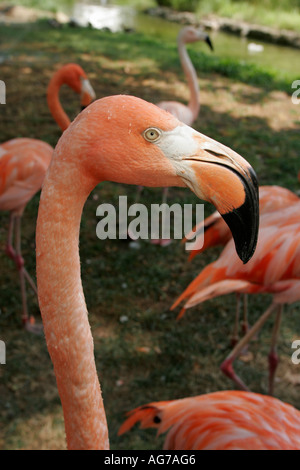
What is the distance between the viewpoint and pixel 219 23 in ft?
53.8

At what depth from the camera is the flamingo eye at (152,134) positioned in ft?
3.46

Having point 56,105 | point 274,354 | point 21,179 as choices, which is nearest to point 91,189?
point 274,354

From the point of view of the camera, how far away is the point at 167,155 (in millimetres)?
1082

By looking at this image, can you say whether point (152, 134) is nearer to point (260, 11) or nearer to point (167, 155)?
point (167, 155)

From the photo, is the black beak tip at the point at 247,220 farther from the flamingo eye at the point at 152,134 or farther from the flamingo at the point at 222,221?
the flamingo at the point at 222,221

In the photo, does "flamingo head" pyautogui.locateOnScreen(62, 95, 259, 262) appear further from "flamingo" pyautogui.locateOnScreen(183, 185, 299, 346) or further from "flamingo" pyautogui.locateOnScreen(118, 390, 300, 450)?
"flamingo" pyautogui.locateOnScreen(183, 185, 299, 346)

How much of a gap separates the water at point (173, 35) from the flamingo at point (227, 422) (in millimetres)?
7956


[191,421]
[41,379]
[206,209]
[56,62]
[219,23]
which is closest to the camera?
[191,421]

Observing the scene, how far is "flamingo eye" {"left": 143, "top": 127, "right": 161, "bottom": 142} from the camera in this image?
1056mm

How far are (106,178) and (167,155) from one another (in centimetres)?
18

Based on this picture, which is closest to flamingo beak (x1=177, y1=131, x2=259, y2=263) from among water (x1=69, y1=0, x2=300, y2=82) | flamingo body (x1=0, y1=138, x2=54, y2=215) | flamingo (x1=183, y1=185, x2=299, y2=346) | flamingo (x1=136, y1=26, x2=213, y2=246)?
flamingo (x1=183, y1=185, x2=299, y2=346)
